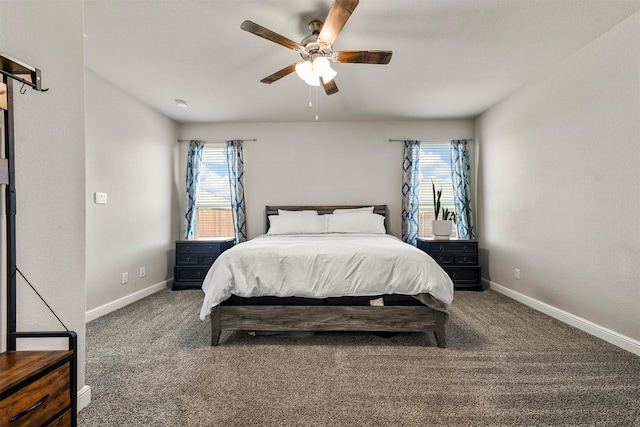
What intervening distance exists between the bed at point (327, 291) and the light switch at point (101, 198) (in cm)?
171

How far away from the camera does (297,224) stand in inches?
157

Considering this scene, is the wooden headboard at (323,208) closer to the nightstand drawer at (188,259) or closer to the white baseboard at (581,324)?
the nightstand drawer at (188,259)

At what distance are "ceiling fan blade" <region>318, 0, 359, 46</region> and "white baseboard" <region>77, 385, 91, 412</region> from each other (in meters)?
2.53

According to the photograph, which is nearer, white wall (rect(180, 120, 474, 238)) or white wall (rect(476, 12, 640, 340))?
white wall (rect(476, 12, 640, 340))

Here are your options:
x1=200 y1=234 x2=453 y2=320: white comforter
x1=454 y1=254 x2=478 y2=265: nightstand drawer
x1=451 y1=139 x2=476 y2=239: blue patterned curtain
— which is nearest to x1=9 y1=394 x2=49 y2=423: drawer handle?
Result: x1=200 y1=234 x2=453 y2=320: white comforter

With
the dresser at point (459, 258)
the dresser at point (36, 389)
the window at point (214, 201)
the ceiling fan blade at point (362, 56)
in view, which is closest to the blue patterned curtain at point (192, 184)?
the window at point (214, 201)

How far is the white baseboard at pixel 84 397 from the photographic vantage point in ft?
4.91

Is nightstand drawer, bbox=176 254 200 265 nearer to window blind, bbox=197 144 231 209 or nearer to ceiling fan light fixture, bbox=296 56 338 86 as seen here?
window blind, bbox=197 144 231 209

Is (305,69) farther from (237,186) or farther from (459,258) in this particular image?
(459,258)

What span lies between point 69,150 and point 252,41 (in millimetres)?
1623

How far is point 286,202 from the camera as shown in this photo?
452 centimetres

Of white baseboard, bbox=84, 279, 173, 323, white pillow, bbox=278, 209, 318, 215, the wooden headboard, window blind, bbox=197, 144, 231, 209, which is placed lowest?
white baseboard, bbox=84, 279, 173, 323

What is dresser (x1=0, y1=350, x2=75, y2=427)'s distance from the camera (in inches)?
36.2

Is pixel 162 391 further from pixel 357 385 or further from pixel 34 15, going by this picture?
pixel 34 15
